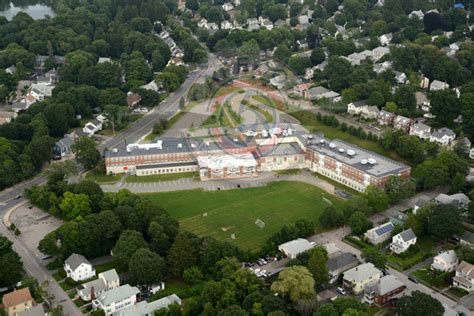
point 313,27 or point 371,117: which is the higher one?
point 313,27

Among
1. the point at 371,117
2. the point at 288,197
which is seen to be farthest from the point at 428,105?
the point at 288,197

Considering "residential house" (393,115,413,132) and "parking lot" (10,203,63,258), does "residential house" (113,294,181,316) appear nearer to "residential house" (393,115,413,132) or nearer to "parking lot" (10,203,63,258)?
"parking lot" (10,203,63,258)

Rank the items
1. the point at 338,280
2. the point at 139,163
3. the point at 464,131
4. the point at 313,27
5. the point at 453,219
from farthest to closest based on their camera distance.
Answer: the point at 313,27
the point at 464,131
the point at 139,163
the point at 453,219
the point at 338,280

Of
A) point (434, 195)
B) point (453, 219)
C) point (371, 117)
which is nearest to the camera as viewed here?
point (453, 219)

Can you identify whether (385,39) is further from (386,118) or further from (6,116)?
(6,116)

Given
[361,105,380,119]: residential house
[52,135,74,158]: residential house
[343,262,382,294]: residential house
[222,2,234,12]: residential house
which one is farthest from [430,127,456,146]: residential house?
[222,2,234,12]: residential house

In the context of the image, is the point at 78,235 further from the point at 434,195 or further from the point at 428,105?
the point at 428,105

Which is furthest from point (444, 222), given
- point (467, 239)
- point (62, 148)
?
point (62, 148)
